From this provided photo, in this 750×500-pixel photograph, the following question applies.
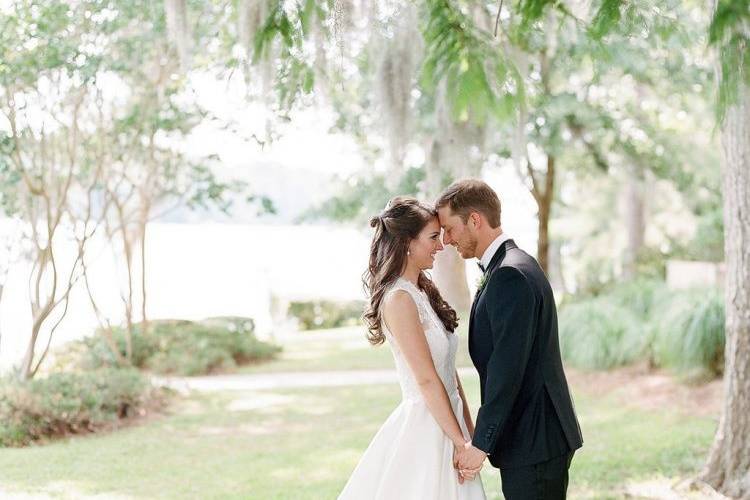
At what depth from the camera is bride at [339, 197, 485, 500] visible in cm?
308

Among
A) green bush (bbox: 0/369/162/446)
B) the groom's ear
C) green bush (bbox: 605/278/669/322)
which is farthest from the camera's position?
green bush (bbox: 605/278/669/322)

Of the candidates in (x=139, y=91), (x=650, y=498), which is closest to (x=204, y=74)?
(x=139, y=91)

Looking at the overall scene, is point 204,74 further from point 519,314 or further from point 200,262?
point 200,262

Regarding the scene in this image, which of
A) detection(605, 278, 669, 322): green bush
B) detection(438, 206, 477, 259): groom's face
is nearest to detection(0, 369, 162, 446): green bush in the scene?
detection(438, 206, 477, 259): groom's face

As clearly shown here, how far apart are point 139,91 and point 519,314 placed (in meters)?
7.21

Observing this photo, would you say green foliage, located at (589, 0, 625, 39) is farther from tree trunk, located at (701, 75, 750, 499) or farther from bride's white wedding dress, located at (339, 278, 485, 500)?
tree trunk, located at (701, 75, 750, 499)

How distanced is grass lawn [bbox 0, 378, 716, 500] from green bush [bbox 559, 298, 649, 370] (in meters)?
0.81

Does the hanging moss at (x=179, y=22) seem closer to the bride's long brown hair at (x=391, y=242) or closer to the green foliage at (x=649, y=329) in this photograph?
the bride's long brown hair at (x=391, y=242)

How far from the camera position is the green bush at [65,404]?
275 inches

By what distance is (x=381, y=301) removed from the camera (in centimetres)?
316

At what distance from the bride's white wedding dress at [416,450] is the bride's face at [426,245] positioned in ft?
0.32

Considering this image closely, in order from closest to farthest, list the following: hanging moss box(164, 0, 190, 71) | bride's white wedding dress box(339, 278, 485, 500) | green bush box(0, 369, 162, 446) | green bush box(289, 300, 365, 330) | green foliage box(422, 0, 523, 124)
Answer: bride's white wedding dress box(339, 278, 485, 500), green foliage box(422, 0, 523, 124), hanging moss box(164, 0, 190, 71), green bush box(0, 369, 162, 446), green bush box(289, 300, 365, 330)

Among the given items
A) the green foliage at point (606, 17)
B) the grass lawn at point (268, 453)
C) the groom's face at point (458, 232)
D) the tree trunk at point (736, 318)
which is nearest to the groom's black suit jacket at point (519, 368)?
the groom's face at point (458, 232)

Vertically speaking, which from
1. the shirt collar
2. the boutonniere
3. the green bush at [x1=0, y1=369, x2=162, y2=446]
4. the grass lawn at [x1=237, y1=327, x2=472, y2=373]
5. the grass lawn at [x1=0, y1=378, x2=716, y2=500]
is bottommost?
the grass lawn at [x1=237, y1=327, x2=472, y2=373]
